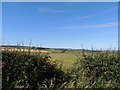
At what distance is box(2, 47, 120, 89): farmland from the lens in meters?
6.15

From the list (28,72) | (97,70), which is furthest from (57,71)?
(97,70)

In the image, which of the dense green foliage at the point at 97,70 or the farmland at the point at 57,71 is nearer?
the farmland at the point at 57,71

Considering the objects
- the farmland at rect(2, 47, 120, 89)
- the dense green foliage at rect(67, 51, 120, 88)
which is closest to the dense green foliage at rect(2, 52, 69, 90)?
the farmland at rect(2, 47, 120, 89)

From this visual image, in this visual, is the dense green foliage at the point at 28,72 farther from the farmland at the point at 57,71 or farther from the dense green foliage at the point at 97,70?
the dense green foliage at the point at 97,70

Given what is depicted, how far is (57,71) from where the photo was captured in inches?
280

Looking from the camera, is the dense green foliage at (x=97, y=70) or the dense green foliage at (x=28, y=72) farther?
the dense green foliage at (x=97, y=70)

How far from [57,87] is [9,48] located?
7.03 ft

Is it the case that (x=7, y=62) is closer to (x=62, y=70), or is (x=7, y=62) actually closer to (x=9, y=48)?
(x=9, y=48)

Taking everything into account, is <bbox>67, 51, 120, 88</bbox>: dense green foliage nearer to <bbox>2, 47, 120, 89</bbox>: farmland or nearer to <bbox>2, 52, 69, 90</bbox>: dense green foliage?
<bbox>2, 47, 120, 89</bbox>: farmland

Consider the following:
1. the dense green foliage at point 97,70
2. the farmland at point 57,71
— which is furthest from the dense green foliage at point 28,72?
Result: the dense green foliage at point 97,70

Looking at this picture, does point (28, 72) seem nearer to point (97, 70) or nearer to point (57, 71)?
point (57, 71)

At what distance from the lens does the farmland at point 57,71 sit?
615cm

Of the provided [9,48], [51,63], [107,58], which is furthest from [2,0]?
[107,58]

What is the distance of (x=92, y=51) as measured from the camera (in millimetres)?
8547
